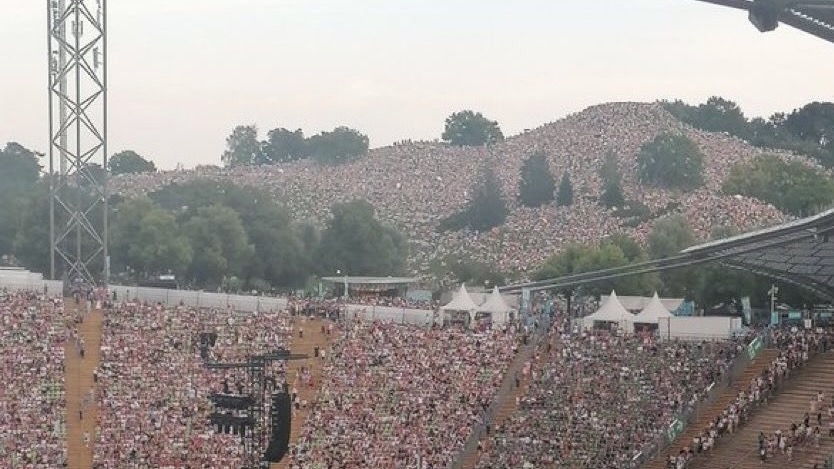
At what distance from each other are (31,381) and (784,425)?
1701 centimetres

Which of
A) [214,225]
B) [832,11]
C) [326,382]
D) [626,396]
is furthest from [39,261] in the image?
[832,11]

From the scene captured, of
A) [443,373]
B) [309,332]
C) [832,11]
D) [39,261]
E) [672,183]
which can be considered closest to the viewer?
[832,11]

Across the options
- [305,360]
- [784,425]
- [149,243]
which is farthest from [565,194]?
[784,425]

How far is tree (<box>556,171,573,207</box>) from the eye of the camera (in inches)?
3403

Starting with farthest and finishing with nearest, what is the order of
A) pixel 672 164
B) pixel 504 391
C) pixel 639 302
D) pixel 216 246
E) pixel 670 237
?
pixel 672 164 → pixel 670 237 → pixel 216 246 → pixel 639 302 → pixel 504 391

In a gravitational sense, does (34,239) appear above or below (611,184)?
below

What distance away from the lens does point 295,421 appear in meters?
37.6

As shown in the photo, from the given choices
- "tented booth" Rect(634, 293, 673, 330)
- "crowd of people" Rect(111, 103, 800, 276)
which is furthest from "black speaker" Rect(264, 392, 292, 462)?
"crowd of people" Rect(111, 103, 800, 276)

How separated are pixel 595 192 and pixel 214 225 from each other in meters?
32.1

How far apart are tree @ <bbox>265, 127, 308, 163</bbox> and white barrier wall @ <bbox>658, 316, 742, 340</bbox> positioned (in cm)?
8317

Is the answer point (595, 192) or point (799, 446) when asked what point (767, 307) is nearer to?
point (799, 446)

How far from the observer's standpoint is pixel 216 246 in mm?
59688

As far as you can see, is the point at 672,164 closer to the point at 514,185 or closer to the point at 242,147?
the point at 514,185

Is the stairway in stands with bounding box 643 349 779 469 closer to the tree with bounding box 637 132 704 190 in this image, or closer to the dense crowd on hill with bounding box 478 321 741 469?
the dense crowd on hill with bounding box 478 321 741 469
